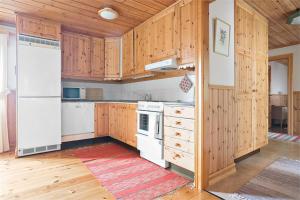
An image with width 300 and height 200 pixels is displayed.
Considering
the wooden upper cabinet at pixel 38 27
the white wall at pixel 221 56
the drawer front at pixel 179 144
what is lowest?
the drawer front at pixel 179 144

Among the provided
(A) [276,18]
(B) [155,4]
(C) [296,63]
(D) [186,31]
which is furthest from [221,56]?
(C) [296,63]

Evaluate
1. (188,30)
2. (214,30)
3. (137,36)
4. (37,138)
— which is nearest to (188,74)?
(188,30)

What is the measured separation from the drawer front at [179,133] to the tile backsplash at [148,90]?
761 mm

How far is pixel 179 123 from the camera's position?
2203 millimetres

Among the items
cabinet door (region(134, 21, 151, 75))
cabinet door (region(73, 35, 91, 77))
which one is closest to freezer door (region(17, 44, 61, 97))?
cabinet door (region(73, 35, 91, 77))

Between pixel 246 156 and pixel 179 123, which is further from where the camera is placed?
pixel 246 156

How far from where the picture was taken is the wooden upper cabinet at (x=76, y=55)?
3.65 metres

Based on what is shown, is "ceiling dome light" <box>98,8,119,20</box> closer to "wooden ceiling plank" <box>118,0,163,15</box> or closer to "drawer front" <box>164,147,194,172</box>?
"wooden ceiling plank" <box>118,0,163,15</box>

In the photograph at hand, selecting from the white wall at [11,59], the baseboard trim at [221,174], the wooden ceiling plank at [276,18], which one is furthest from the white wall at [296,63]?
Answer: the white wall at [11,59]

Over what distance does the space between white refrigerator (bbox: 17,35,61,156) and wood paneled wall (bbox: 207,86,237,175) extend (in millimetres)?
2647

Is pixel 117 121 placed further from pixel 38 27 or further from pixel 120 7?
pixel 38 27

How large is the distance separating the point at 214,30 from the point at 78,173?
248 cm

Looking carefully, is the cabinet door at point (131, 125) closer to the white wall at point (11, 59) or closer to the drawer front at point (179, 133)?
the drawer front at point (179, 133)

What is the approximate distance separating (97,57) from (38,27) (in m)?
1.29
